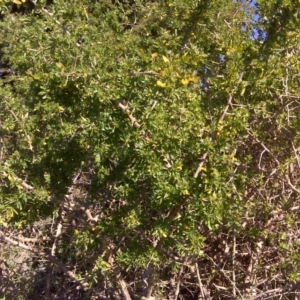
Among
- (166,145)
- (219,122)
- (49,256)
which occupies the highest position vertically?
(219,122)

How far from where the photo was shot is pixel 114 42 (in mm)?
4469

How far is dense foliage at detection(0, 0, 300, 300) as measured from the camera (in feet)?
11.7

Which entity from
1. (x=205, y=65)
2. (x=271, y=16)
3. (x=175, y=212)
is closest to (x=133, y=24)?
(x=205, y=65)

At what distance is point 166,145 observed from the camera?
343 cm

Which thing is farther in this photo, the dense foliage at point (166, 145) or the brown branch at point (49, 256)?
the brown branch at point (49, 256)

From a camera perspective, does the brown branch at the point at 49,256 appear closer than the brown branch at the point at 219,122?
No

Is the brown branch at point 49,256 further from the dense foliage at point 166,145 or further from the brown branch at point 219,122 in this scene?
the brown branch at point 219,122

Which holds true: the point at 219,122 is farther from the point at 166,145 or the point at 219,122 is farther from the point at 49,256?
the point at 49,256

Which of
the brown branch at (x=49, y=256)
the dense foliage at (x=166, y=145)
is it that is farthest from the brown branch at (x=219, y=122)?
Result: the brown branch at (x=49, y=256)

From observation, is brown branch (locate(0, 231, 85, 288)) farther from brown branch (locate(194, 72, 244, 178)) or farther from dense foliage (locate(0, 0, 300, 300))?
brown branch (locate(194, 72, 244, 178))

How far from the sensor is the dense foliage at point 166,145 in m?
3.56

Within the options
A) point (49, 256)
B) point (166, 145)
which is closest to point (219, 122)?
point (166, 145)

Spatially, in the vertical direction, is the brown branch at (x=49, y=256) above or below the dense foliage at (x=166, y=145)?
below

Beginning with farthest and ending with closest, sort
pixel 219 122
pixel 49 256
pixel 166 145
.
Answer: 1. pixel 49 256
2. pixel 219 122
3. pixel 166 145
